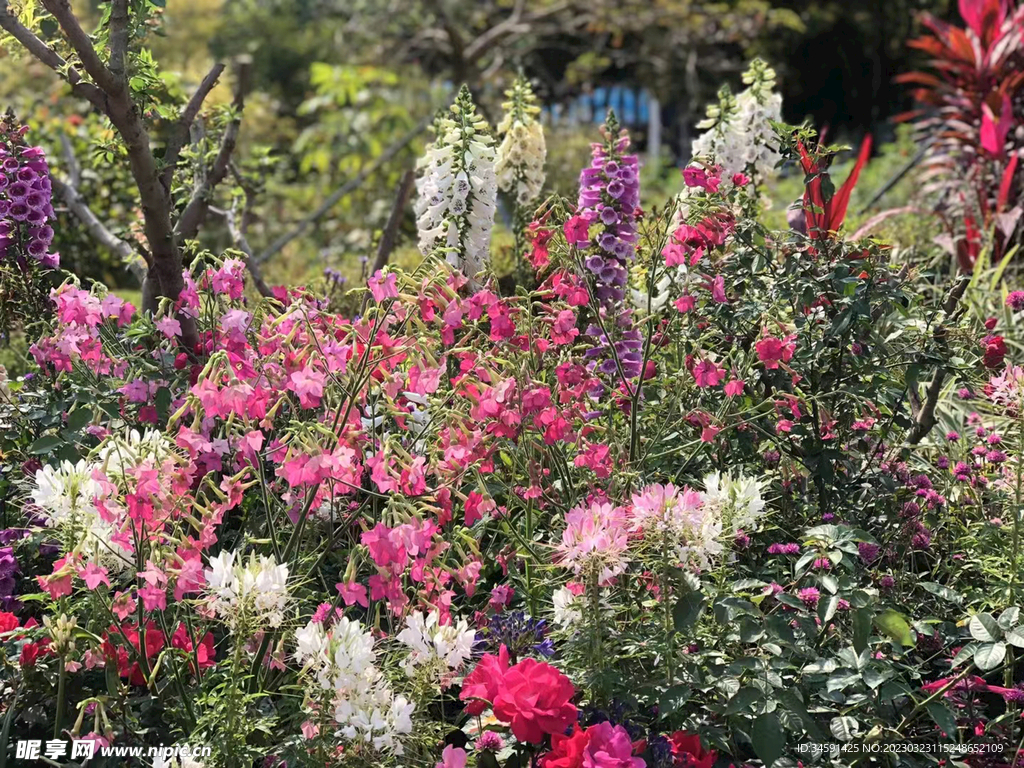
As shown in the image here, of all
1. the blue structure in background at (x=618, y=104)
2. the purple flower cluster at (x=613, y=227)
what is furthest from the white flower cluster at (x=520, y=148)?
the blue structure in background at (x=618, y=104)

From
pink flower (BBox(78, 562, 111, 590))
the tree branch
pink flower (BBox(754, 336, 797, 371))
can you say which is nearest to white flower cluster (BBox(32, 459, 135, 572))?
pink flower (BBox(78, 562, 111, 590))

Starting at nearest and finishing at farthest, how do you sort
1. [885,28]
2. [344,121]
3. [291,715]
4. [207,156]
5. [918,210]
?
[291,715], [207,156], [918,210], [344,121], [885,28]

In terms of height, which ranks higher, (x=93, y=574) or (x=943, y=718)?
(x=93, y=574)

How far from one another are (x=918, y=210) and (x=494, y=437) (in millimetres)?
4627

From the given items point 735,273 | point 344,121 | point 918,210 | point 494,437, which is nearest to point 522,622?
point 494,437

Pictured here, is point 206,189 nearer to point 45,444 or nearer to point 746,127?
point 45,444

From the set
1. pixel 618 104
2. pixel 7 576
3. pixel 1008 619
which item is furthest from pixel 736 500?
pixel 618 104

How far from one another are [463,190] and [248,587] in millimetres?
1618

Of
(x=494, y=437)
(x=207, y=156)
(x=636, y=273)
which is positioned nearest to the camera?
(x=494, y=437)

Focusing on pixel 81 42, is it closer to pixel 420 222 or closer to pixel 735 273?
pixel 420 222

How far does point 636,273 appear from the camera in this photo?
320 centimetres

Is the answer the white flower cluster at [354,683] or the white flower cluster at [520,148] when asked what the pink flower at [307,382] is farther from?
the white flower cluster at [520,148]

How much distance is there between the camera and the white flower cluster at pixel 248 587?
180cm

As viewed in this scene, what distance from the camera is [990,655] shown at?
2064 millimetres
